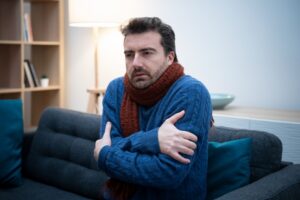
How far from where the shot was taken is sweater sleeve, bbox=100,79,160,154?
1446 mm

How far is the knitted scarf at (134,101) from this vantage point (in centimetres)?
154

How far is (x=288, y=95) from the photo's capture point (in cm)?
274

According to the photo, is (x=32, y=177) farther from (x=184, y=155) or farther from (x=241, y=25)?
(x=241, y=25)

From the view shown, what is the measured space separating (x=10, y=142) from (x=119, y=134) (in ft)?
3.25

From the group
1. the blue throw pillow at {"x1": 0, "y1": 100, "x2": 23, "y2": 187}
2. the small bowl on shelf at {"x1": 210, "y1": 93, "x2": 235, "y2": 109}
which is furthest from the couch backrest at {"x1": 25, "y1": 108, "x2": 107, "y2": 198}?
the small bowl on shelf at {"x1": 210, "y1": 93, "x2": 235, "y2": 109}

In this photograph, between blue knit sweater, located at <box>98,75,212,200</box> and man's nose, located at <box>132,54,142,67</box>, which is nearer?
blue knit sweater, located at <box>98,75,212,200</box>

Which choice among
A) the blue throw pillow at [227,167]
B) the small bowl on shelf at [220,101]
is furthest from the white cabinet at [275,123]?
the blue throw pillow at [227,167]

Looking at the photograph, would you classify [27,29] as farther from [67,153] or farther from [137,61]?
[137,61]

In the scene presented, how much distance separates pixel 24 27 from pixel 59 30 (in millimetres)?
293

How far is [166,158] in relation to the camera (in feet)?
4.61

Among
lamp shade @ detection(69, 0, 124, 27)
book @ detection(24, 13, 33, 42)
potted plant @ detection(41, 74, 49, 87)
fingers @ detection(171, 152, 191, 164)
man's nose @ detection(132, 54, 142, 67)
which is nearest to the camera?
fingers @ detection(171, 152, 191, 164)

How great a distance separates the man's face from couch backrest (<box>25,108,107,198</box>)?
749 mm

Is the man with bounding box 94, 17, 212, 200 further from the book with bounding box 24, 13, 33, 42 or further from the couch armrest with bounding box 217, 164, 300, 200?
the book with bounding box 24, 13, 33, 42

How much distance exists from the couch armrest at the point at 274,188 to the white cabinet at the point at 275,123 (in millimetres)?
588
